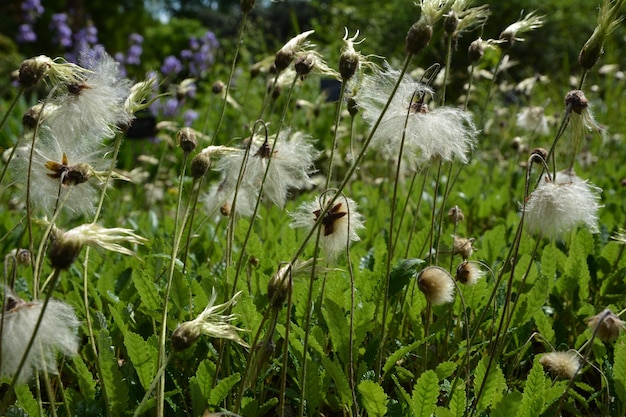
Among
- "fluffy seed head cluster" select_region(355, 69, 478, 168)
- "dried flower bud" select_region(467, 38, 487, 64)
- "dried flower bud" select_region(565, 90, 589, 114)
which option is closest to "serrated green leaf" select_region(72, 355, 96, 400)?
"fluffy seed head cluster" select_region(355, 69, 478, 168)

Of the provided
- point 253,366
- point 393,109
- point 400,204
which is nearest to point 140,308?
point 253,366

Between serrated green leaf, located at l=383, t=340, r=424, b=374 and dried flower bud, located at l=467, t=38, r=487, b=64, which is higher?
dried flower bud, located at l=467, t=38, r=487, b=64

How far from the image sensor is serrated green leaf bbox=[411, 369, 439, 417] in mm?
1223

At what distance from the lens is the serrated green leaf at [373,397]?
122 centimetres

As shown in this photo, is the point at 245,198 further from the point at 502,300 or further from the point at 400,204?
the point at 400,204

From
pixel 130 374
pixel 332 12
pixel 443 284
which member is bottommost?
pixel 130 374

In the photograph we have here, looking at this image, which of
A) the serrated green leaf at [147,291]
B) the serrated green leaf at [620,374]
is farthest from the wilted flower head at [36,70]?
the serrated green leaf at [620,374]

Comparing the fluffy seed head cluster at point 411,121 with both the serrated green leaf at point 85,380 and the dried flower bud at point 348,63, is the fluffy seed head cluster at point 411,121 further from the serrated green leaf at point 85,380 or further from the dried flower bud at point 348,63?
the serrated green leaf at point 85,380

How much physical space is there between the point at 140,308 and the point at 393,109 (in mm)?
861

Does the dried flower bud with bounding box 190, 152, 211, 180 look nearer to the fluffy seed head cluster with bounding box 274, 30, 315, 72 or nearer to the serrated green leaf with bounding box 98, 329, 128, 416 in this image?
the fluffy seed head cluster with bounding box 274, 30, 315, 72

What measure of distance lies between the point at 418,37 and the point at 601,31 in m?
0.35

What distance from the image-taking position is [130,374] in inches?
57.8

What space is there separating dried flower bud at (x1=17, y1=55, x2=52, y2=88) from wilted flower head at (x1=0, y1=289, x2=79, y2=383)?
44 centimetres

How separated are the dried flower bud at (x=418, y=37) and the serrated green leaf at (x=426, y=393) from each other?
0.57m
